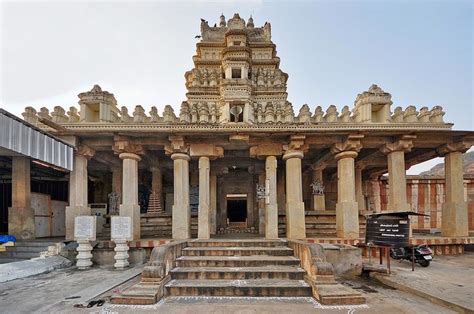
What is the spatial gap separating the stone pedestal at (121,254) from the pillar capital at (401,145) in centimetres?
1084

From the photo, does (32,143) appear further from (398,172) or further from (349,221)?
(398,172)

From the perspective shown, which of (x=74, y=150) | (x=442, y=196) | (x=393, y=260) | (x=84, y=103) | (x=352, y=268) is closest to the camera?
(x=352, y=268)

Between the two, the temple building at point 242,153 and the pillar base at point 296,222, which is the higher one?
the temple building at point 242,153

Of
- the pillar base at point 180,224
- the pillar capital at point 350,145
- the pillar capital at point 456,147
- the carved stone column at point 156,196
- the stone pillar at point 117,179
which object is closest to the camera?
the pillar base at point 180,224

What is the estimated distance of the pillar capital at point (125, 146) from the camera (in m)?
10.9

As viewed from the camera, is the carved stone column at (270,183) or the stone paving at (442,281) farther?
the carved stone column at (270,183)

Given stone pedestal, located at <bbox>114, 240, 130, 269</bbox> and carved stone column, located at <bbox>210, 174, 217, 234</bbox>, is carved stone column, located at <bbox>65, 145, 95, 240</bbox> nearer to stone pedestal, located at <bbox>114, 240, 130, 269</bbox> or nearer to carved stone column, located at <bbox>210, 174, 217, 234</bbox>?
stone pedestal, located at <bbox>114, 240, 130, 269</bbox>

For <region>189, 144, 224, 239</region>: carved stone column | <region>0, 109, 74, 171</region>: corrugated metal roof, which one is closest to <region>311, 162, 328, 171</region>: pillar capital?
<region>189, 144, 224, 239</region>: carved stone column

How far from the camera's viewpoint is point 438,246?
11539 millimetres

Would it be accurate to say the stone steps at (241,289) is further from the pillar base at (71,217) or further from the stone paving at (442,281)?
the pillar base at (71,217)

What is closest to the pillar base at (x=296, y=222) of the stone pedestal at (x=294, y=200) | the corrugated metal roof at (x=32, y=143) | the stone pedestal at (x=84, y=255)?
the stone pedestal at (x=294, y=200)

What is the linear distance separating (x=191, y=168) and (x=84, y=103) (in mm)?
6063

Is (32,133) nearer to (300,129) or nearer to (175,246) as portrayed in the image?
(175,246)

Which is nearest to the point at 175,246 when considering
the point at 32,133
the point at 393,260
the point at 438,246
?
the point at 32,133
